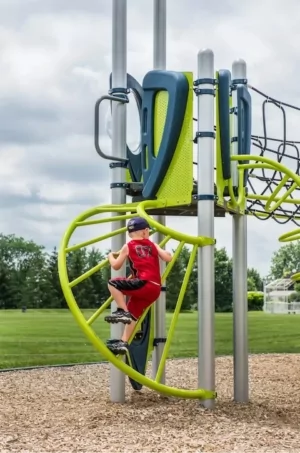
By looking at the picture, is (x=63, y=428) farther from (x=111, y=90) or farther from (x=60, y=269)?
(x=111, y=90)

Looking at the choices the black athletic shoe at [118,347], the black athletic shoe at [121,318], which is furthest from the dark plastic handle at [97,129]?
the black athletic shoe at [118,347]

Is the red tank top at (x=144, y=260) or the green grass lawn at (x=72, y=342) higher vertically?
the red tank top at (x=144, y=260)

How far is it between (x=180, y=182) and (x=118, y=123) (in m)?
1.18

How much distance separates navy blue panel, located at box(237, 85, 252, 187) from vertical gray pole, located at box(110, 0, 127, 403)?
1311 mm

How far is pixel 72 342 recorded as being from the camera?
21.0 metres

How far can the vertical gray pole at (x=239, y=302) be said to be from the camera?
8344mm

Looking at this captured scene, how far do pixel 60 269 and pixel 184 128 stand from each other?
6.22 ft

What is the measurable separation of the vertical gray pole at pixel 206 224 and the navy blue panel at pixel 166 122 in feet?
0.69

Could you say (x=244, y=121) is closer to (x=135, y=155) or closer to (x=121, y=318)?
(x=135, y=155)

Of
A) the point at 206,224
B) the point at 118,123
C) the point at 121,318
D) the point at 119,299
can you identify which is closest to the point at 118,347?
the point at 121,318

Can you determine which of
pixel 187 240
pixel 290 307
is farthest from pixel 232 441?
pixel 290 307

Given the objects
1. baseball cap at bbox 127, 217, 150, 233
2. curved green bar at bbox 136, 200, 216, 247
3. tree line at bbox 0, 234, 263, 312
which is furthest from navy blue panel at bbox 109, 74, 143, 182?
tree line at bbox 0, 234, 263, 312

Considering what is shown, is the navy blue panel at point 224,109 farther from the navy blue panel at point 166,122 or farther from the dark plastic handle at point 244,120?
the dark plastic handle at point 244,120

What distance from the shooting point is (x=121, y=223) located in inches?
316
